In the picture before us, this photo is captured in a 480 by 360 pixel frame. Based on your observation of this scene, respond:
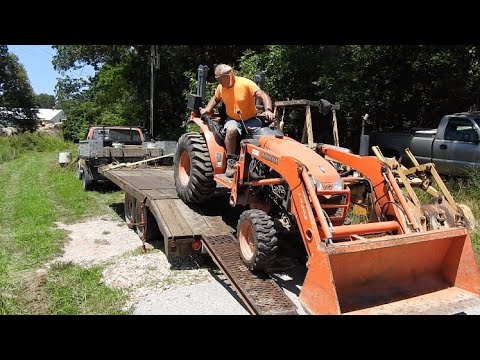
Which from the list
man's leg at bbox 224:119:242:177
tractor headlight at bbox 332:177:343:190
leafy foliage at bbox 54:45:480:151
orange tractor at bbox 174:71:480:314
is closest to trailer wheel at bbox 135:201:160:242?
orange tractor at bbox 174:71:480:314

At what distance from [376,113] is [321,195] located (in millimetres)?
8709

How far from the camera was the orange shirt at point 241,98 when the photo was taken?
5.73 metres

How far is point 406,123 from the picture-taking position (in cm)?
1324

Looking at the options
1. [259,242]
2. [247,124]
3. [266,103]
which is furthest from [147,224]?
[259,242]

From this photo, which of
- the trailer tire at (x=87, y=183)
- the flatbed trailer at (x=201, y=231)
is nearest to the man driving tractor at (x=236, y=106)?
the flatbed trailer at (x=201, y=231)

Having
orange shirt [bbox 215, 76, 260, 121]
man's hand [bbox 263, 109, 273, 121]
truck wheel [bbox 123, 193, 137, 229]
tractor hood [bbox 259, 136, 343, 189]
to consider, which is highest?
orange shirt [bbox 215, 76, 260, 121]

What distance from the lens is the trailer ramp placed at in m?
4.09

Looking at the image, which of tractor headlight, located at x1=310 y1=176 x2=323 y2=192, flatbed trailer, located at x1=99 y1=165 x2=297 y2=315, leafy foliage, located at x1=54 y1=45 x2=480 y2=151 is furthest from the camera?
leafy foliage, located at x1=54 y1=45 x2=480 y2=151

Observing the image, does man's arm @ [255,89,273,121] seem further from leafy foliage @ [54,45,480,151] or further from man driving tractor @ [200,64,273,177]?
leafy foliage @ [54,45,480,151]

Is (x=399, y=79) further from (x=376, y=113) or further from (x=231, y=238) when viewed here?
(x=231, y=238)

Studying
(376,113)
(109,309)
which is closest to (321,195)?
(109,309)

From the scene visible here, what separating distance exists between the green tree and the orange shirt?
3530 centimetres

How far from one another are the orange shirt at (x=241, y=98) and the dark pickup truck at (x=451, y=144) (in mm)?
5313

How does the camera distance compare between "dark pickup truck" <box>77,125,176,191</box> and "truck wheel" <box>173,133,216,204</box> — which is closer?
"truck wheel" <box>173,133,216,204</box>
